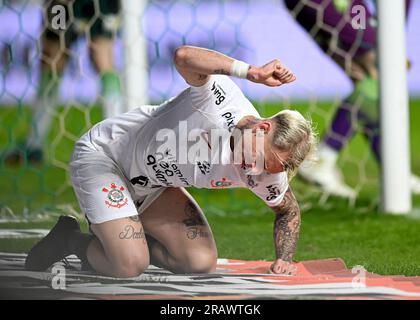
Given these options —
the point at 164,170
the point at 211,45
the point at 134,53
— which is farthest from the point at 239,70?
the point at 211,45

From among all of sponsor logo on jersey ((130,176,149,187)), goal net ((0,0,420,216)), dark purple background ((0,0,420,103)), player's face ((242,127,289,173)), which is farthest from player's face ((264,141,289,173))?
dark purple background ((0,0,420,103))

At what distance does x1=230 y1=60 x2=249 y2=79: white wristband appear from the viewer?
1.32 metres

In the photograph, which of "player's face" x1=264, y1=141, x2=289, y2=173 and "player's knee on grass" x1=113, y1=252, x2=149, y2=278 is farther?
"player's knee on grass" x1=113, y1=252, x2=149, y2=278

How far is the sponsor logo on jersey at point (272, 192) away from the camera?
146cm

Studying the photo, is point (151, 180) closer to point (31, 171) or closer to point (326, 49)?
point (326, 49)

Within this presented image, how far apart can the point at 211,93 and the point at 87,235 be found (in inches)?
12.8

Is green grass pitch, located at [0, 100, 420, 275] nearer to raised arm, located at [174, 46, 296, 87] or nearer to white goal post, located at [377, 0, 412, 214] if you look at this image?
white goal post, located at [377, 0, 412, 214]

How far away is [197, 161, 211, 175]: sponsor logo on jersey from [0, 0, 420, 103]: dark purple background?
0.72m

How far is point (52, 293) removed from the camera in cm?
141

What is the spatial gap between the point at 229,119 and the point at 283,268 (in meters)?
0.25

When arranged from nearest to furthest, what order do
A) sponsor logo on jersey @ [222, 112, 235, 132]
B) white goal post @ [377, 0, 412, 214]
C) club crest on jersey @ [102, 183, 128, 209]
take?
sponsor logo on jersey @ [222, 112, 235, 132]
club crest on jersey @ [102, 183, 128, 209]
white goal post @ [377, 0, 412, 214]

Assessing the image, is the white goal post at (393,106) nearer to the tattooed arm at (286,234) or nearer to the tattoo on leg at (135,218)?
the tattooed arm at (286,234)

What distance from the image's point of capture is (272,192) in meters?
1.47

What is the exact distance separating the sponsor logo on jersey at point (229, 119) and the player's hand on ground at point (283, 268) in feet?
0.77
